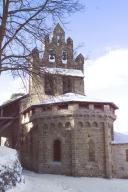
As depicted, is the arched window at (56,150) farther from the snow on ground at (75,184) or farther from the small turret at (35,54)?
the small turret at (35,54)

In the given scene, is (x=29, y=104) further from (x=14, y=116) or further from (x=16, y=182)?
(x=16, y=182)

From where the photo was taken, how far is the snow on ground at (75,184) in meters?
19.6

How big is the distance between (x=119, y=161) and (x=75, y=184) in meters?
5.43

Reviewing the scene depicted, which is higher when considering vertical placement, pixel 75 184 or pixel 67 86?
pixel 67 86

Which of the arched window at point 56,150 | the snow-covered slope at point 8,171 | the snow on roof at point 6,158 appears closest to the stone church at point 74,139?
the arched window at point 56,150

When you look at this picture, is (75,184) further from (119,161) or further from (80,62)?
(80,62)

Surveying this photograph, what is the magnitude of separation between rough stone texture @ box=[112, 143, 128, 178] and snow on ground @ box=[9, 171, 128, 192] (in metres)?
1.02

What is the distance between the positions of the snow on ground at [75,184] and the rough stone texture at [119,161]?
102cm

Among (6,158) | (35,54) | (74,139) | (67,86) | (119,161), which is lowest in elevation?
(119,161)

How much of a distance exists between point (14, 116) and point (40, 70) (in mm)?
17729

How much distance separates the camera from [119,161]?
89.4 ft

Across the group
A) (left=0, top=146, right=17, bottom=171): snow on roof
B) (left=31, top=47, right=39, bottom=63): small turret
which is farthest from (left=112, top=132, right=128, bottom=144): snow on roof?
(left=31, top=47, right=39, bottom=63): small turret

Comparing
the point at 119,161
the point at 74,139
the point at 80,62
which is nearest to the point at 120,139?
the point at 119,161

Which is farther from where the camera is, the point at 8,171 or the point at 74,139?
the point at 74,139
